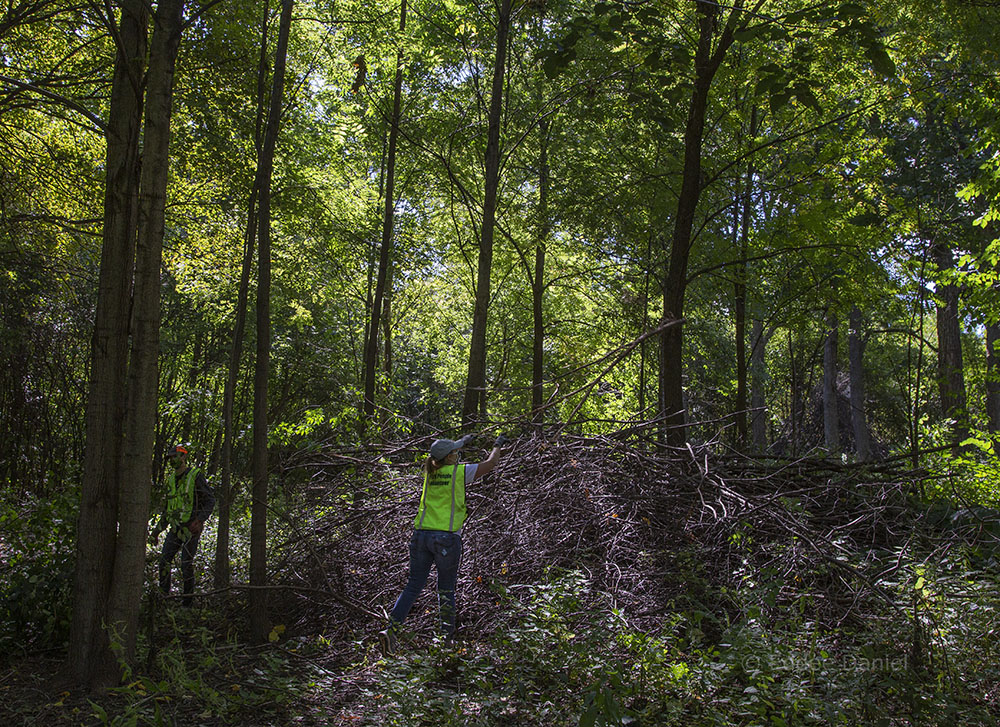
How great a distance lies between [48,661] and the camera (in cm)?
550

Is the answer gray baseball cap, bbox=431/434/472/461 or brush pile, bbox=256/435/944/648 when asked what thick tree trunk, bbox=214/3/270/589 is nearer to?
brush pile, bbox=256/435/944/648

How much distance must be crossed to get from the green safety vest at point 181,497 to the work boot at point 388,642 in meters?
2.17

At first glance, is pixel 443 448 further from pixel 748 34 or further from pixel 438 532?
pixel 748 34

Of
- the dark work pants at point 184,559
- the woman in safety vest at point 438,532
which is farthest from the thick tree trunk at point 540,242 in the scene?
the dark work pants at point 184,559

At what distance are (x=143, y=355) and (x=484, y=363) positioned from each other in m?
5.36

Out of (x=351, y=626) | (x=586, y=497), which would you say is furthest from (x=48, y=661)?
(x=586, y=497)

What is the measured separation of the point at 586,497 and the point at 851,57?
6.67 m

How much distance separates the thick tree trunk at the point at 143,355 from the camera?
15.5ft

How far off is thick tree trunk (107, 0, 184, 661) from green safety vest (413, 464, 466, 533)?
2.07 meters

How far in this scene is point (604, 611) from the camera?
210 inches

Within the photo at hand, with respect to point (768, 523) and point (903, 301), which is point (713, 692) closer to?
point (768, 523)

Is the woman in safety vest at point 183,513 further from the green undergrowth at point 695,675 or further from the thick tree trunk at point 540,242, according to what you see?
the thick tree trunk at point 540,242

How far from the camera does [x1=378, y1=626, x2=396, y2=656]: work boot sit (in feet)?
17.7

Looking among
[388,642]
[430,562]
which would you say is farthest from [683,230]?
[388,642]
